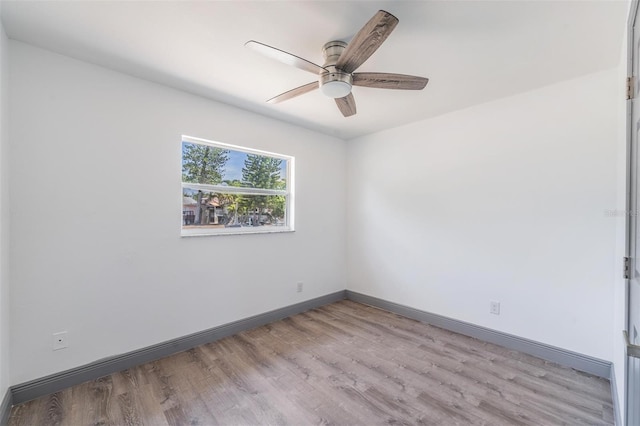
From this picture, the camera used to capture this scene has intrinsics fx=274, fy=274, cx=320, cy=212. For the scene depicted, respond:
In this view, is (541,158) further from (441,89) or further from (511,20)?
(511,20)

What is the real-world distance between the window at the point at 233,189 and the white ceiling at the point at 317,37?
0.66 m

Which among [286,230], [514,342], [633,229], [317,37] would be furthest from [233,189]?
[514,342]

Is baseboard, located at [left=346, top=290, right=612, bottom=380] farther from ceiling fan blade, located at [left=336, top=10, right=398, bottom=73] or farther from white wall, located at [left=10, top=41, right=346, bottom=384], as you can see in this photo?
ceiling fan blade, located at [left=336, top=10, right=398, bottom=73]

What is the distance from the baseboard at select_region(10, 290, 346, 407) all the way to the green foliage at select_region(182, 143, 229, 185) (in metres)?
1.51

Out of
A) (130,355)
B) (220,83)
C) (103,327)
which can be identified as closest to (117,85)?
(220,83)

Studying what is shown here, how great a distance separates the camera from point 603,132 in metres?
2.17

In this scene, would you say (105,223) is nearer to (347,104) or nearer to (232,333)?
(232,333)

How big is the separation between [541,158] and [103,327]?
392 centimetres

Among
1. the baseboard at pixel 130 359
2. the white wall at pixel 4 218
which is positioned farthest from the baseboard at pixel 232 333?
the white wall at pixel 4 218

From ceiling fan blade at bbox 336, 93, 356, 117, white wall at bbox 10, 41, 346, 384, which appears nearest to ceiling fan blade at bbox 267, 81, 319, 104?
ceiling fan blade at bbox 336, 93, 356, 117

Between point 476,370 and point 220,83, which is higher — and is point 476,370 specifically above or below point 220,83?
below

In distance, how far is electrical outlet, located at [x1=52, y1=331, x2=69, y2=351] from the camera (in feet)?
6.37

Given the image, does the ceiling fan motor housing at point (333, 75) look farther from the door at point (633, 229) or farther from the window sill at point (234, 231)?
the window sill at point (234, 231)

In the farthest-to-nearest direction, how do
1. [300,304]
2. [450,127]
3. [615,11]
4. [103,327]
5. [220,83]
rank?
1. [300,304]
2. [450,127]
3. [220,83]
4. [103,327]
5. [615,11]
